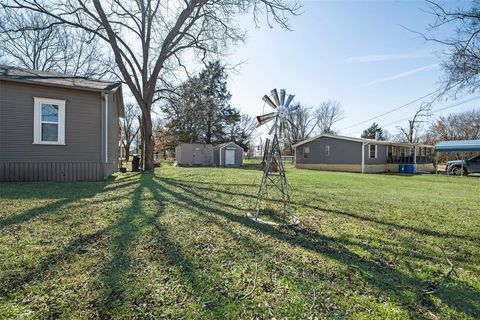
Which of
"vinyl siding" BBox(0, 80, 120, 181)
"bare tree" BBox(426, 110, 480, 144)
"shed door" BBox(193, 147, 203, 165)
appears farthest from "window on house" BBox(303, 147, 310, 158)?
"bare tree" BBox(426, 110, 480, 144)

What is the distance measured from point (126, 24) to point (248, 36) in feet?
22.6

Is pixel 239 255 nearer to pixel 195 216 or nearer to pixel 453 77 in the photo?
pixel 195 216

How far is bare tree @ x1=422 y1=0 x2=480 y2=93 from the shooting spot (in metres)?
5.35

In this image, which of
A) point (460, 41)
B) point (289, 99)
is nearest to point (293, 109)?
point (289, 99)

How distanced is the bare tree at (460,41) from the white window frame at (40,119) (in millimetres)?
10975

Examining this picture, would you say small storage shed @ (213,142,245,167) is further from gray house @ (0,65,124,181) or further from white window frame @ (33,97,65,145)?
white window frame @ (33,97,65,145)

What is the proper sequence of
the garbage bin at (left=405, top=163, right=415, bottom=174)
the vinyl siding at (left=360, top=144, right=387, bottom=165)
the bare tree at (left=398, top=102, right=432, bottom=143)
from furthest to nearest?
the bare tree at (left=398, top=102, right=432, bottom=143)
the garbage bin at (left=405, top=163, right=415, bottom=174)
the vinyl siding at (left=360, top=144, right=387, bottom=165)

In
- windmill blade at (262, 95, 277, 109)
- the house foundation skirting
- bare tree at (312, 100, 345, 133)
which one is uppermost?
bare tree at (312, 100, 345, 133)

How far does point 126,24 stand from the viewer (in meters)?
15.1

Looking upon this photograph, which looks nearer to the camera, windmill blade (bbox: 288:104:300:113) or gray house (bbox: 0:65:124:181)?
windmill blade (bbox: 288:104:300:113)

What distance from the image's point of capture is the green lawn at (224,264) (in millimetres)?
2369

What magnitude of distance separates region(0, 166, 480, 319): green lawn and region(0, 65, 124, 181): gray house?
4.27 meters

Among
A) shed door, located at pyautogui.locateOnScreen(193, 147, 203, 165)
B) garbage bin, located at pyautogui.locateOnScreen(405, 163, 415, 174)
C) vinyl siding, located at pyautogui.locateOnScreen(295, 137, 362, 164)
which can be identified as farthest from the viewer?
shed door, located at pyautogui.locateOnScreen(193, 147, 203, 165)

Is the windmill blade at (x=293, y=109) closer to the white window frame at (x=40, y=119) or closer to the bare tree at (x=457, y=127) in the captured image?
the white window frame at (x=40, y=119)
